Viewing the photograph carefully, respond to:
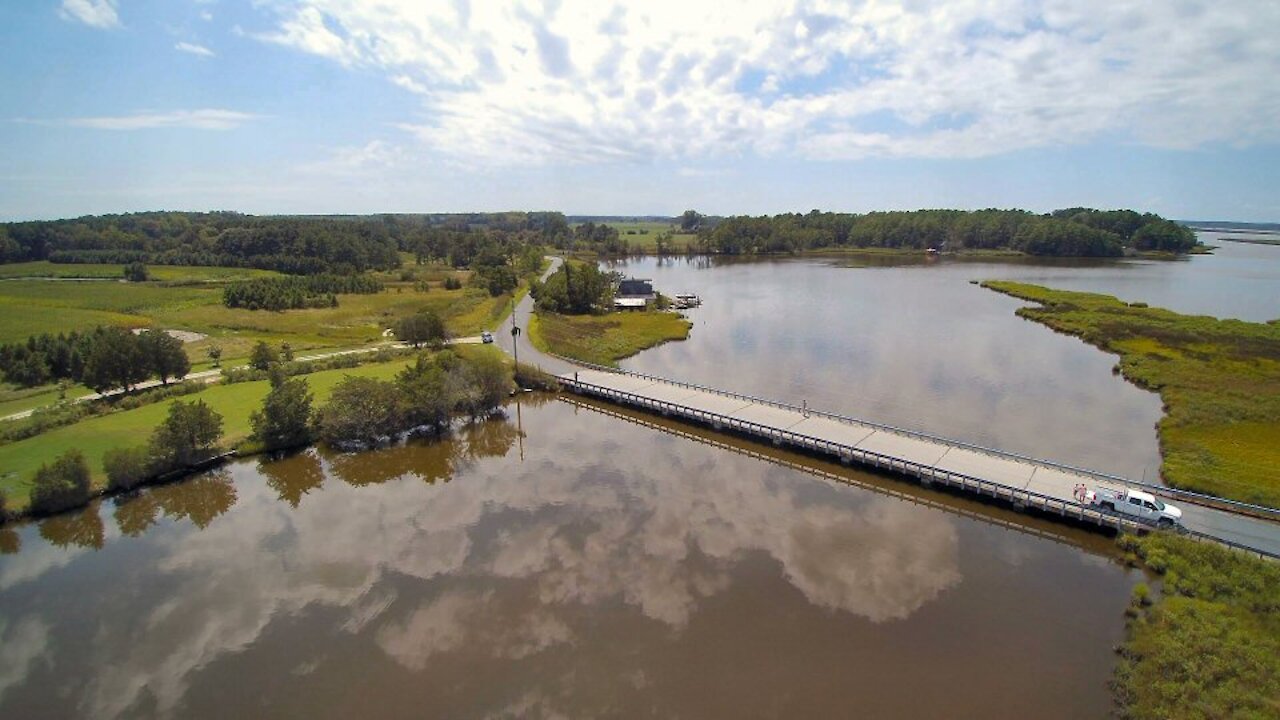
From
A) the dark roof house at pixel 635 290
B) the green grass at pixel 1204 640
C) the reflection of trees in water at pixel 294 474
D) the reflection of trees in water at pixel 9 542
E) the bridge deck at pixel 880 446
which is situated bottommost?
the reflection of trees in water at pixel 9 542

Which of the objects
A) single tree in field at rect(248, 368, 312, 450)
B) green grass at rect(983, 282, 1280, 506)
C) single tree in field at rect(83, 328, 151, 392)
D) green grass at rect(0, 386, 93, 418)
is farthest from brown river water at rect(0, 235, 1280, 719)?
green grass at rect(0, 386, 93, 418)

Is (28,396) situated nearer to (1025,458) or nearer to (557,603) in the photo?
(557,603)

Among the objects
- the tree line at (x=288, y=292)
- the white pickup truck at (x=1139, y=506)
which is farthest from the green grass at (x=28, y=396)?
the white pickup truck at (x=1139, y=506)

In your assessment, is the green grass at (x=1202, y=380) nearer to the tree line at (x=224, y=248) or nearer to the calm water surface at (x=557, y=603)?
the calm water surface at (x=557, y=603)

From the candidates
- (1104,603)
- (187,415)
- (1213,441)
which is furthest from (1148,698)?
(187,415)

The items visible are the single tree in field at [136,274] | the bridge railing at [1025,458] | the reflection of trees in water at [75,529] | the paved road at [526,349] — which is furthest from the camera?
the single tree in field at [136,274]

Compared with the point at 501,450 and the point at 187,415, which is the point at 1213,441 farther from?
the point at 187,415

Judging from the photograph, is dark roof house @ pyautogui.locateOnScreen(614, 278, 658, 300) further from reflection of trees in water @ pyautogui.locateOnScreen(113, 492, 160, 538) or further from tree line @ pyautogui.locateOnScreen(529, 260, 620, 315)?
reflection of trees in water @ pyautogui.locateOnScreen(113, 492, 160, 538)
